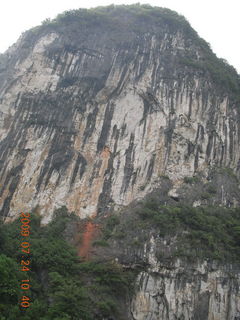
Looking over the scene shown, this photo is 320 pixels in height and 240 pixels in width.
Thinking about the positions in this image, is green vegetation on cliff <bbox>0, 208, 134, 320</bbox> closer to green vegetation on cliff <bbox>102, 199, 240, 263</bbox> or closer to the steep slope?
green vegetation on cliff <bbox>102, 199, 240, 263</bbox>

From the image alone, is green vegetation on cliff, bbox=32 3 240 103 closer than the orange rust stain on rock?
No

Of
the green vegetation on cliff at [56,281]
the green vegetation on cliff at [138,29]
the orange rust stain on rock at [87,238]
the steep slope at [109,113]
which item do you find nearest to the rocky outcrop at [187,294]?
the green vegetation on cliff at [56,281]

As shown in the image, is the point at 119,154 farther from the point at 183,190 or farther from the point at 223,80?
the point at 223,80

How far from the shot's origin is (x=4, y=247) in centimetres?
1833

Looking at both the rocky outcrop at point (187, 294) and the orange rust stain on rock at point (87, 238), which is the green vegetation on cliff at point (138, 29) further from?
the rocky outcrop at point (187, 294)

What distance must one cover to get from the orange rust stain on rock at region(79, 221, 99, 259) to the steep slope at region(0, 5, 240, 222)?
1.12m

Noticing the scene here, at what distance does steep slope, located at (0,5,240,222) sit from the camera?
2427 cm

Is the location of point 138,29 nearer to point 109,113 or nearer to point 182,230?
point 109,113

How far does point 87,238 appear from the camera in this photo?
21.5m

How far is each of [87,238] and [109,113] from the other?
31.0 ft

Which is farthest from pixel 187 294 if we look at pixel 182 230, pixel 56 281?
pixel 56 281

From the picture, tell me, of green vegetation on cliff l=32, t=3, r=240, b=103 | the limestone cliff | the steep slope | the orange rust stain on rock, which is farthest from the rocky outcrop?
green vegetation on cliff l=32, t=3, r=240, b=103

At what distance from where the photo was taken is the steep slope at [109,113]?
24266 millimetres

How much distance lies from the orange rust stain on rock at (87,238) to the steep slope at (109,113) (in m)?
1.12
